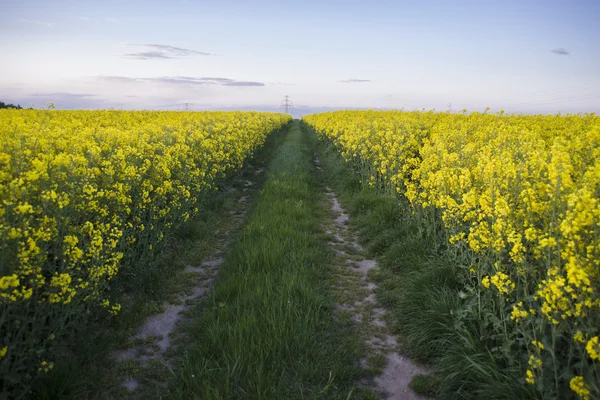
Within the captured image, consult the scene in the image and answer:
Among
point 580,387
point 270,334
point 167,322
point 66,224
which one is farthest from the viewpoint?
point 167,322

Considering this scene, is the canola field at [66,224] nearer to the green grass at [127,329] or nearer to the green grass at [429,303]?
the green grass at [127,329]

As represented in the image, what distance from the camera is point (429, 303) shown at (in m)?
4.83

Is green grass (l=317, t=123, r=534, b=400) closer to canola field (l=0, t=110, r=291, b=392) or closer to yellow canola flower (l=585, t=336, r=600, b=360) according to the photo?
yellow canola flower (l=585, t=336, r=600, b=360)

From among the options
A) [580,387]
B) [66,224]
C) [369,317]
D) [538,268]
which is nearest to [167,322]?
[66,224]

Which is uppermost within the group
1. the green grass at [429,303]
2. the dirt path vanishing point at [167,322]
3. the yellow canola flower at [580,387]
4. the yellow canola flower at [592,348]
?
the yellow canola flower at [592,348]

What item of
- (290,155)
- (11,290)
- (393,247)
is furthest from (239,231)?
(290,155)

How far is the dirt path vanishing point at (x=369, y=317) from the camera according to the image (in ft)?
13.0

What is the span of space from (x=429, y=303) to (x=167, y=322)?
10.7 feet

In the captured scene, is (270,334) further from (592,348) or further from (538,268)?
(538,268)

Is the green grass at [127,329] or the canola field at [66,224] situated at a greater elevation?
the canola field at [66,224]

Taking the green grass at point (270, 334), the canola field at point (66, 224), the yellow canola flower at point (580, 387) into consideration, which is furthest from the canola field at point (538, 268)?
the canola field at point (66, 224)

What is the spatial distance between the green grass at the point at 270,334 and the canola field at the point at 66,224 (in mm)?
1228

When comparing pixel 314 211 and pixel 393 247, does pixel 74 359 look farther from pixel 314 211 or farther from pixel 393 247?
pixel 314 211

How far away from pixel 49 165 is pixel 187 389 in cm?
325
